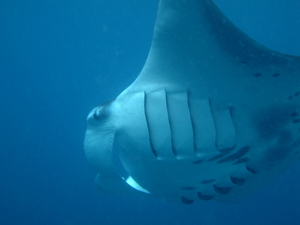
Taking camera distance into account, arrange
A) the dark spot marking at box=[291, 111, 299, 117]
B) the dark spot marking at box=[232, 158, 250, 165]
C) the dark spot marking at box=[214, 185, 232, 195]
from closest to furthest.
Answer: the dark spot marking at box=[291, 111, 299, 117] → the dark spot marking at box=[232, 158, 250, 165] → the dark spot marking at box=[214, 185, 232, 195]

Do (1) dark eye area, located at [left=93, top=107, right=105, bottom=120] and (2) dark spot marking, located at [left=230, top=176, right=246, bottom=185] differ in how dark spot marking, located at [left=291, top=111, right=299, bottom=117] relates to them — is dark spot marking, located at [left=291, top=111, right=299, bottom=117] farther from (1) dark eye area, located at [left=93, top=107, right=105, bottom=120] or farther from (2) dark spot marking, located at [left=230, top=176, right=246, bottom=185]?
(1) dark eye area, located at [left=93, top=107, right=105, bottom=120]

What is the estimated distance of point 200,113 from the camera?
1593 mm

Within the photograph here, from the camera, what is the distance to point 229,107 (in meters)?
1.62

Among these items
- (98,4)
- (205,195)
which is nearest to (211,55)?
(205,195)

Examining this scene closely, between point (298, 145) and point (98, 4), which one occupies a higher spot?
point (98, 4)

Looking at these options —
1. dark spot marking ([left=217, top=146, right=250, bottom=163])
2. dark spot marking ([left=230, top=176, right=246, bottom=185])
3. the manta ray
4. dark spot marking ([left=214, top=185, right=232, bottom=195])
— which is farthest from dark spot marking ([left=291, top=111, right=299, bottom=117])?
dark spot marking ([left=214, top=185, right=232, bottom=195])

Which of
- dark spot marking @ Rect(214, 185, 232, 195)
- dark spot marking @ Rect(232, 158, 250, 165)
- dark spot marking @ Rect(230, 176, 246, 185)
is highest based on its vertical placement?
dark spot marking @ Rect(232, 158, 250, 165)

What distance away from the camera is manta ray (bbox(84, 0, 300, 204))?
1.36 m

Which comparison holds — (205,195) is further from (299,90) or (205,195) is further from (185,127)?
(299,90)

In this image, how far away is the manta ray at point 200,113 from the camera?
1364mm

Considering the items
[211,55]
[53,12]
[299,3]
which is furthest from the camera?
[299,3]

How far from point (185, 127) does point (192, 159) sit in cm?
28

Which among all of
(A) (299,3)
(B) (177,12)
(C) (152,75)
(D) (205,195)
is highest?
(A) (299,3)

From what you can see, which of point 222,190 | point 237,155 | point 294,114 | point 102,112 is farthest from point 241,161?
point 102,112
